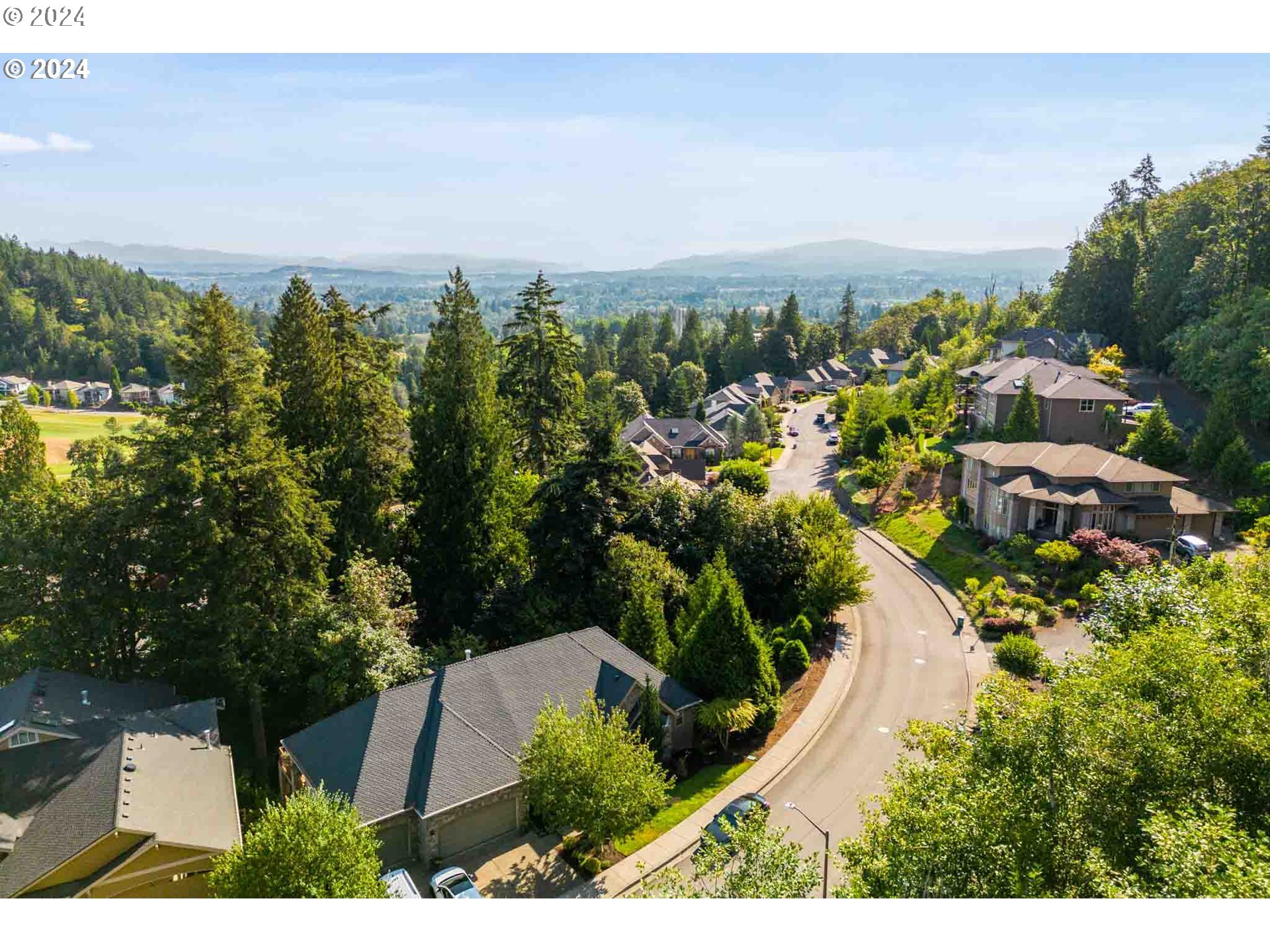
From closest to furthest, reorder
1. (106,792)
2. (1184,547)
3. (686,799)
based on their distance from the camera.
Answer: (106,792), (686,799), (1184,547)

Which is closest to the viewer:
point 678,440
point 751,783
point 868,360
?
point 751,783

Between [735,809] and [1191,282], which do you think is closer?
[735,809]

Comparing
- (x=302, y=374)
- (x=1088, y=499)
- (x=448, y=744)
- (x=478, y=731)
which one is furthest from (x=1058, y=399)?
(x=448, y=744)

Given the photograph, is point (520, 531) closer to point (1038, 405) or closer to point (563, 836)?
point (563, 836)

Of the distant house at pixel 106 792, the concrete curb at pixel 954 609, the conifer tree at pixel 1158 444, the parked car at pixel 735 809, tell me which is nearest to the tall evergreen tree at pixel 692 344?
the concrete curb at pixel 954 609

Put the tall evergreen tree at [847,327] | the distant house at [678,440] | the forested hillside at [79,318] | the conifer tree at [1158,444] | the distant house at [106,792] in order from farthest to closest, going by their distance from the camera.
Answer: the tall evergreen tree at [847,327] < the forested hillside at [79,318] < the distant house at [678,440] < the conifer tree at [1158,444] < the distant house at [106,792]

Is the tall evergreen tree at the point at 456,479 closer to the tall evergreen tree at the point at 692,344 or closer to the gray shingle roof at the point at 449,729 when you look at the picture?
the gray shingle roof at the point at 449,729

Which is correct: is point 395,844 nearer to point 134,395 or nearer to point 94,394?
point 134,395

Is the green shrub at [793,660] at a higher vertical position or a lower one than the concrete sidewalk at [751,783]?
higher
